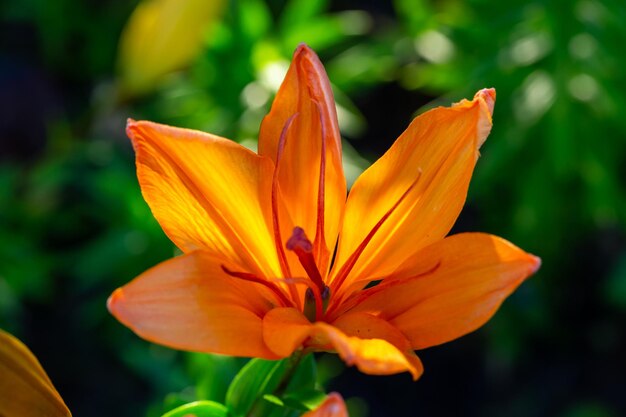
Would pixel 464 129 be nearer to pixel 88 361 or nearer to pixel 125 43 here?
pixel 125 43

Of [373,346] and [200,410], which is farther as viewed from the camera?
[200,410]

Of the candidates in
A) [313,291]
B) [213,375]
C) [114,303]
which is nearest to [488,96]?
[313,291]

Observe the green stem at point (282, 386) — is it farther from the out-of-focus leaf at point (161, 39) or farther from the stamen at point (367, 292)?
the out-of-focus leaf at point (161, 39)

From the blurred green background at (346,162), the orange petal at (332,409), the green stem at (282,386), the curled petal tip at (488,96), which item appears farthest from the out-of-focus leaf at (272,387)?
the blurred green background at (346,162)

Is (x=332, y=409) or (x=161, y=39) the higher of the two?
(x=161, y=39)

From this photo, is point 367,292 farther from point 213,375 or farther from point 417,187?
point 213,375

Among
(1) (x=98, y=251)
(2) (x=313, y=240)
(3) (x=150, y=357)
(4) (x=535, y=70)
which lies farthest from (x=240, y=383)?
Result: (4) (x=535, y=70)

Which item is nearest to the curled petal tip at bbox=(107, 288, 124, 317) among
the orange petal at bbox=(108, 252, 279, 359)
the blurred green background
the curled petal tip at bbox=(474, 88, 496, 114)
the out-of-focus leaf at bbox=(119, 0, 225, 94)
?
the orange petal at bbox=(108, 252, 279, 359)

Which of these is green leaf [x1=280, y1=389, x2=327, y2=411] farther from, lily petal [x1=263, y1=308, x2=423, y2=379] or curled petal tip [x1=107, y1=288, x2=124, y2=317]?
curled petal tip [x1=107, y1=288, x2=124, y2=317]
